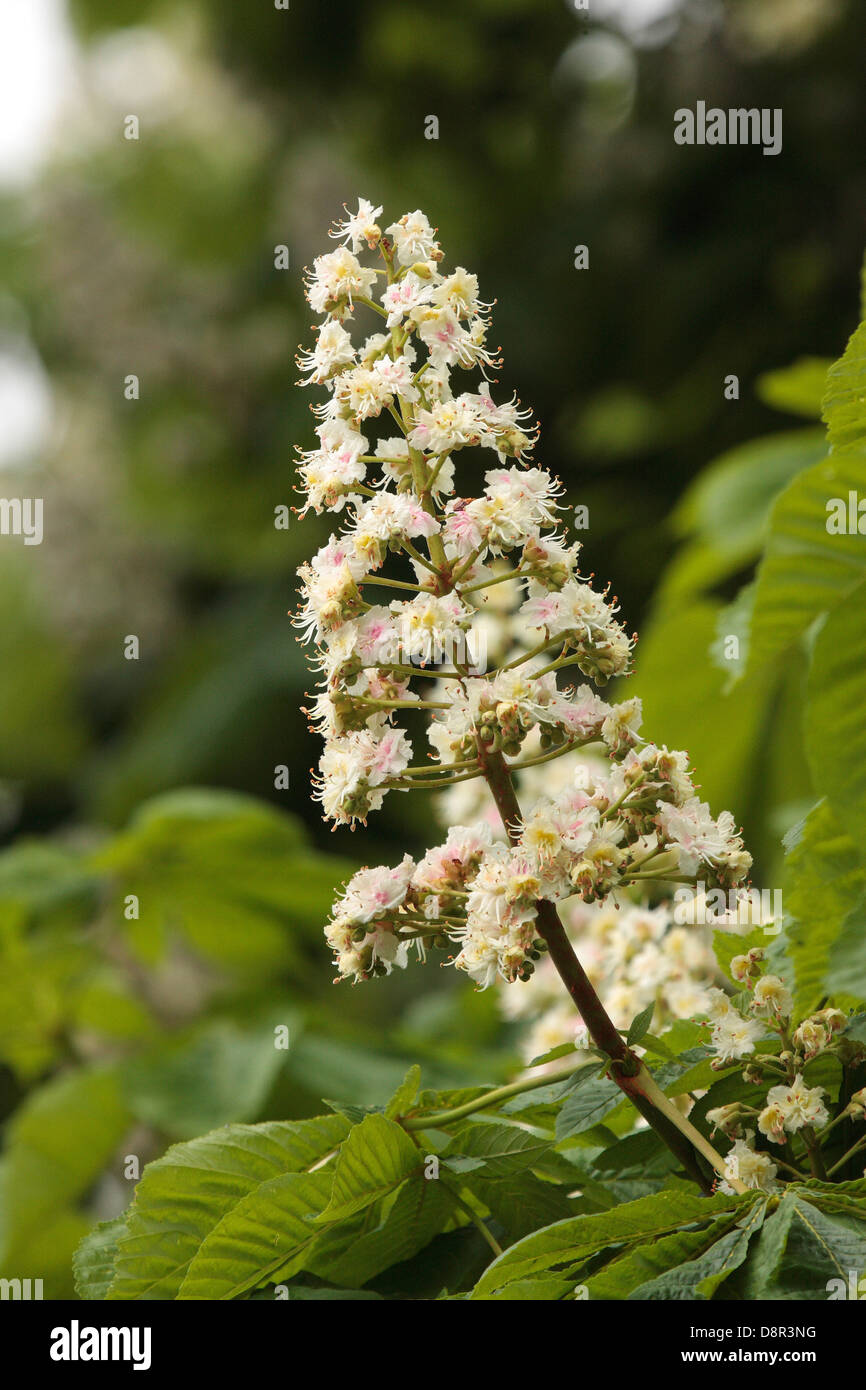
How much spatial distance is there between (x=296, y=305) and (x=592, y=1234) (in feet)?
13.5

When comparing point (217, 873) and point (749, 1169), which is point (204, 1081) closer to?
point (217, 873)

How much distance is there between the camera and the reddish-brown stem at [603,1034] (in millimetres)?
756

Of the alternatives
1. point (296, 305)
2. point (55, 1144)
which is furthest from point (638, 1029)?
point (296, 305)

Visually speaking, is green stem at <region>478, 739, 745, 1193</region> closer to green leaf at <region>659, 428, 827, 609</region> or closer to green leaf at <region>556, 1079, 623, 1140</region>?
green leaf at <region>556, 1079, 623, 1140</region>

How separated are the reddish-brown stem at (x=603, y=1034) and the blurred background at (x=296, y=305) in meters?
1.42

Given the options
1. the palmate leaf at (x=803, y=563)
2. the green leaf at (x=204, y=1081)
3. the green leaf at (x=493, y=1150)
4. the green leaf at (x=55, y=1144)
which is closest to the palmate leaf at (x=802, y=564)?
the palmate leaf at (x=803, y=563)

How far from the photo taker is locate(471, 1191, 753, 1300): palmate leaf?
697mm

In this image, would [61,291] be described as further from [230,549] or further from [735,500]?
[735,500]

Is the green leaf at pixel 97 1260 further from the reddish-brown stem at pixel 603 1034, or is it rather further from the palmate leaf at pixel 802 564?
the palmate leaf at pixel 802 564

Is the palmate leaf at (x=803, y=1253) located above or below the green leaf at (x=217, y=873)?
below

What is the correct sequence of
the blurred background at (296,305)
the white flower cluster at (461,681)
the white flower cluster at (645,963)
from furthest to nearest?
the blurred background at (296,305) → the white flower cluster at (645,963) → the white flower cluster at (461,681)

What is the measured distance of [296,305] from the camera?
4.48m

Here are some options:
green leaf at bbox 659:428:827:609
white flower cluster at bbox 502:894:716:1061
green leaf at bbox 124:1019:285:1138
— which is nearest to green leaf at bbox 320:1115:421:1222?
white flower cluster at bbox 502:894:716:1061
